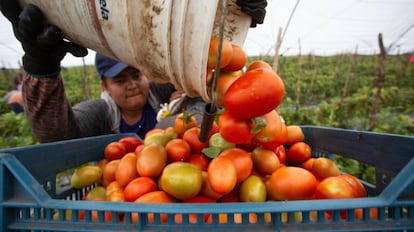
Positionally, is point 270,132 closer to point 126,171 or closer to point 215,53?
point 215,53

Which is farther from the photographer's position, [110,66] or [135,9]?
[110,66]

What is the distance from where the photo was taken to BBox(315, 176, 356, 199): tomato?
78 centimetres

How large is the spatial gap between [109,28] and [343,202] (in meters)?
Answer: 0.71

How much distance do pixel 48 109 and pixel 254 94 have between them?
49.9 inches

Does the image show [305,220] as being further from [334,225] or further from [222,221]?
[222,221]

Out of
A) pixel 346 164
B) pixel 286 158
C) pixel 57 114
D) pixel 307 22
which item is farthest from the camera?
pixel 307 22

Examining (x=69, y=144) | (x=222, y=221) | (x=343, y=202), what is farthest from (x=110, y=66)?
(x=343, y=202)

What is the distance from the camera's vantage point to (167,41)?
68 cm

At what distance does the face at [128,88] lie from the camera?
85.1 inches

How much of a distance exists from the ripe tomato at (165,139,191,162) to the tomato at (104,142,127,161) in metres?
0.30

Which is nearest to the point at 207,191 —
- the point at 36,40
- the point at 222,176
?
the point at 222,176

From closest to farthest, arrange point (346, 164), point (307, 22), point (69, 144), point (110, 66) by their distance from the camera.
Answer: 1. point (69, 144)
2. point (110, 66)
3. point (346, 164)
4. point (307, 22)

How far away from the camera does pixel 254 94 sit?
776mm

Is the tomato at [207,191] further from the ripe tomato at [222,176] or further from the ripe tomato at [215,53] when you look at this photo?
the ripe tomato at [215,53]
